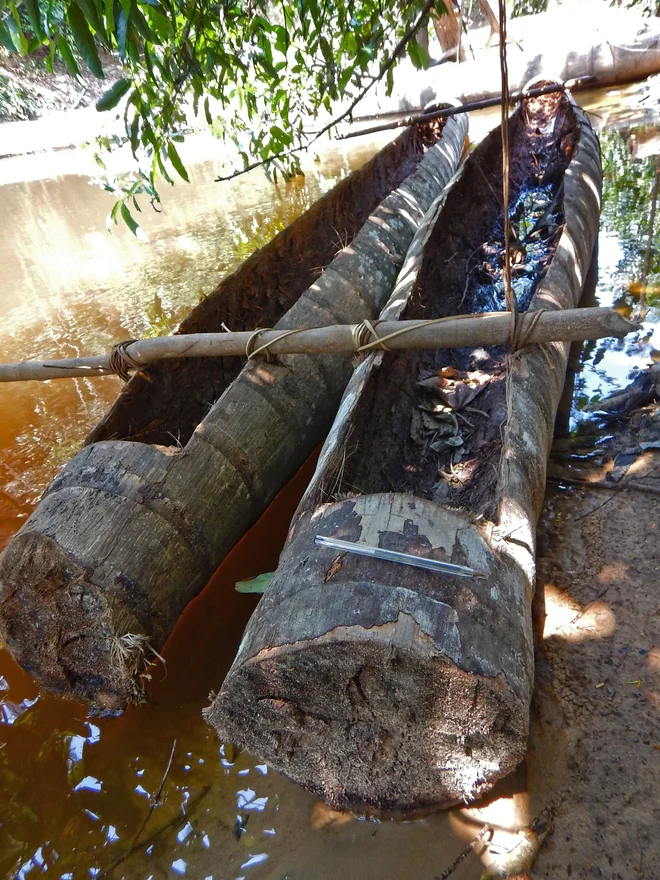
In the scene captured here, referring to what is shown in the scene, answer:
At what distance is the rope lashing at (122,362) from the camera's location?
2.98 m

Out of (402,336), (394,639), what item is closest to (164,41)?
(402,336)

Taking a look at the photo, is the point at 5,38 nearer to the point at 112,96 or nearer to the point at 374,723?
the point at 112,96

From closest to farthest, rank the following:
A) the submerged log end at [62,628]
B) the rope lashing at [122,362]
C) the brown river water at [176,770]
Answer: the brown river water at [176,770]
the submerged log end at [62,628]
the rope lashing at [122,362]

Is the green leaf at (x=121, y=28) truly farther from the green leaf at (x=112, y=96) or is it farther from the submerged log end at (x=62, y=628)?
the submerged log end at (x=62, y=628)

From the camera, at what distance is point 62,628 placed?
230 cm

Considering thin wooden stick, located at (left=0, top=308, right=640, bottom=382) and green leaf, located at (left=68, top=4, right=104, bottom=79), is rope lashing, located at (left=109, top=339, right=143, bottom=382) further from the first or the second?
green leaf, located at (left=68, top=4, right=104, bottom=79)

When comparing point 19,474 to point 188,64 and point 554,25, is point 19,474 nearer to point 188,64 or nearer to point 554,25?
point 188,64

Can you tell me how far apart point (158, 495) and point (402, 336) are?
124 cm

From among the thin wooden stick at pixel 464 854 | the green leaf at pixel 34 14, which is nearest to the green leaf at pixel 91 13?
the green leaf at pixel 34 14

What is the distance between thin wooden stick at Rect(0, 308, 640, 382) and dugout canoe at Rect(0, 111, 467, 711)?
0.75ft

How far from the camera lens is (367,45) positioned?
2.41 meters

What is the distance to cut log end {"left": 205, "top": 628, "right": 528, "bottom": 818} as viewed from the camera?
5.12 feet

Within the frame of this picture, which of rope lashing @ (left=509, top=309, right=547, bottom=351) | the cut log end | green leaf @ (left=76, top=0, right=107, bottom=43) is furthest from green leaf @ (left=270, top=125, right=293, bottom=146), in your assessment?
the cut log end

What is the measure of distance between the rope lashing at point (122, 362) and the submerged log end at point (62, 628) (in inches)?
40.5
